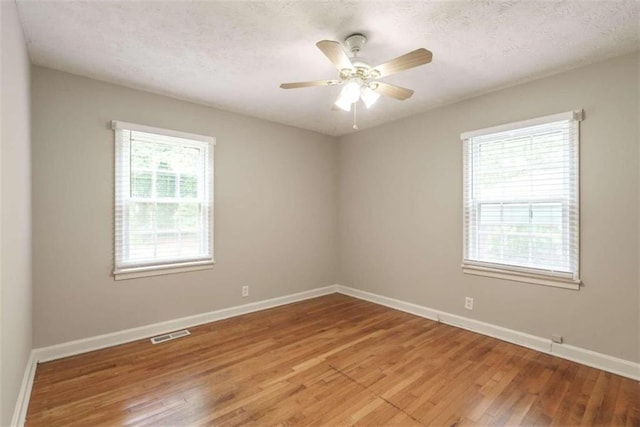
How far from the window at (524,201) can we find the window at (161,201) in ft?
9.68

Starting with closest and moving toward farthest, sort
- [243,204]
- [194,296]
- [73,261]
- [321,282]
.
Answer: [73,261], [194,296], [243,204], [321,282]

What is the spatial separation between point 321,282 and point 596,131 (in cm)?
363

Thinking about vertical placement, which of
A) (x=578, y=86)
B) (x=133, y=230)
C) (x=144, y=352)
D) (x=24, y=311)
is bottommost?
(x=144, y=352)

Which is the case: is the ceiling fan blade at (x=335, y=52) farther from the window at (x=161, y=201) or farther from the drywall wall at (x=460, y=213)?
the window at (x=161, y=201)

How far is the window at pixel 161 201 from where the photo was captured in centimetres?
305

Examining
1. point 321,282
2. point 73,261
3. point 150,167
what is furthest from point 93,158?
point 321,282

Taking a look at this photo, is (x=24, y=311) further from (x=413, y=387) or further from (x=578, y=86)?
(x=578, y=86)

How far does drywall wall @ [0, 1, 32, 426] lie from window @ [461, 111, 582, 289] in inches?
144

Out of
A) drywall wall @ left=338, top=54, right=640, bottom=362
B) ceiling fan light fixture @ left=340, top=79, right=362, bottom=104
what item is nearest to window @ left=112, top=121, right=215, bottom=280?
ceiling fan light fixture @ left=340, top=79, right=362, bottom=104

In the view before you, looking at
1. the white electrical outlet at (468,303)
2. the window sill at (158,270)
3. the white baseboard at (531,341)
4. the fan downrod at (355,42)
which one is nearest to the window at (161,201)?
the window sill at (158,270)

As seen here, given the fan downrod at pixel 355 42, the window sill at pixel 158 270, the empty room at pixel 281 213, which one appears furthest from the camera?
the window sill at pixel 158 270

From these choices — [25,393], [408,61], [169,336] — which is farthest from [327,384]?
[408,61]

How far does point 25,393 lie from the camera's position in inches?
81.7

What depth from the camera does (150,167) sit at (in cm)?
322
